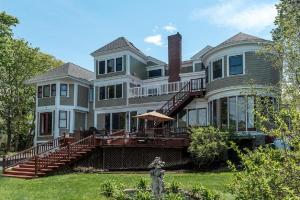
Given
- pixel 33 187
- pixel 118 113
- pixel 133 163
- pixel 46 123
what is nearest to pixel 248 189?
pixel 33 187

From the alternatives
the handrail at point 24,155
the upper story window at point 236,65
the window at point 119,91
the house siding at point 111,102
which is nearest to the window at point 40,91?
the house siding at point 111,102

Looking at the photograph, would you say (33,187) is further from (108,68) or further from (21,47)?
(21,47)

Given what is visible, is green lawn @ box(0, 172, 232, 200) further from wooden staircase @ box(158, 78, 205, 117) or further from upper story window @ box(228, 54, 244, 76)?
wooden staircase @ box(158, 78, 205, 117)

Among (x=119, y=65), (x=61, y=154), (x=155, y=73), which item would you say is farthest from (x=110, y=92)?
(x=61, y=154)

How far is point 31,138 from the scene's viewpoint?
47531mm

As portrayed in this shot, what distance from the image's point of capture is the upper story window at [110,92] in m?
37.0

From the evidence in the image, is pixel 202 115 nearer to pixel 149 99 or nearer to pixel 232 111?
pixel 232 111

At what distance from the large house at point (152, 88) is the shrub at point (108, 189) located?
13614 mm

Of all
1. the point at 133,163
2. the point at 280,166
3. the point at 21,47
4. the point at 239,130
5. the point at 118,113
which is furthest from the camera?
the point at 21,47

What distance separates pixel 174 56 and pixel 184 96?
5661mm

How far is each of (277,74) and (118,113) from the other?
48.5 ft

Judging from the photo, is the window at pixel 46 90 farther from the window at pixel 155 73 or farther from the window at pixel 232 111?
the window at pixel 232 111

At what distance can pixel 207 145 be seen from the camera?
2197 cm

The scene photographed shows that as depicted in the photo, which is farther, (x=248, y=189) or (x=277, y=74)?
(x=277, y=74)
